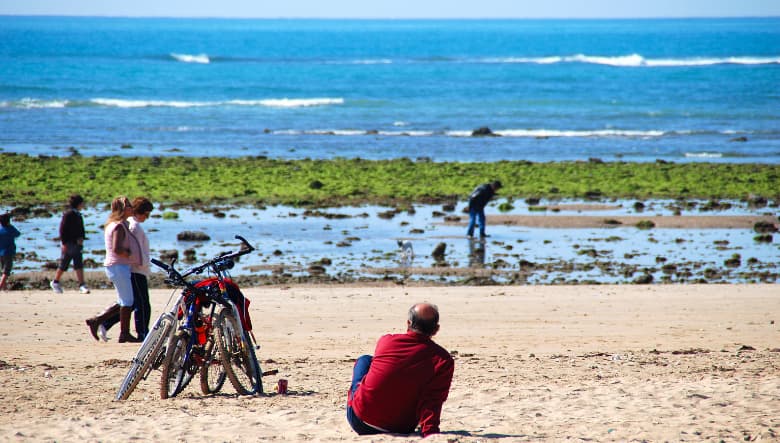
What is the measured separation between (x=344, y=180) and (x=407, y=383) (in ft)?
66.9

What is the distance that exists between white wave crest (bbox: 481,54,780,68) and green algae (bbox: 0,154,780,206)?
7514 cm

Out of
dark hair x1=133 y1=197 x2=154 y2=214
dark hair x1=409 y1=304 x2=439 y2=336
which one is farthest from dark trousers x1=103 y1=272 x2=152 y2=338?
dark hair x1=409 y1=304 x2=439 y2=336

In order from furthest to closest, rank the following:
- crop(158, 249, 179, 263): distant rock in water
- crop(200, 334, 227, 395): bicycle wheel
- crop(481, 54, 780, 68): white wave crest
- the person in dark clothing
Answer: crop(481, 54, 780, 68): white wave crest, the person in dark clothing, crop(158, 249, 179, 263): distant rock in water, crop(200, 334, 227, 395): bicycle wheel

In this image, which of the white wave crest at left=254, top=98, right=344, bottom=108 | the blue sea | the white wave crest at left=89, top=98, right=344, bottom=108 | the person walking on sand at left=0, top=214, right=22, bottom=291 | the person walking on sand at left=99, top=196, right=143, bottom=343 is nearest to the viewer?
the person walking on sand at left=99, top=196, right=143, bottom=343

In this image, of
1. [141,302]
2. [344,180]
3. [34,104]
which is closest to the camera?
[141,302]

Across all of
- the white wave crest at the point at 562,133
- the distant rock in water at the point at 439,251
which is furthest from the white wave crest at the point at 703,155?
the distant rock in water at the point at 439,251

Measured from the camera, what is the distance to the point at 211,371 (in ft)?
27.0

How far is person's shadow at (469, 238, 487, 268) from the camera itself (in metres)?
16.4

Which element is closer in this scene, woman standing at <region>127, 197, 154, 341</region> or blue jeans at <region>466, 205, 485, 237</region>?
woman standing at <region>127, 197, 154, 341</region>

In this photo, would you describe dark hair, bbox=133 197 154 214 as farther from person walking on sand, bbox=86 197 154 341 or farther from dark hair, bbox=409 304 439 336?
dark hair, bbox=409 304 439 336

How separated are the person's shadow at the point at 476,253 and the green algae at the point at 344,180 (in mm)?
5320

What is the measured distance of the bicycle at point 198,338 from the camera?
7758 millimetres

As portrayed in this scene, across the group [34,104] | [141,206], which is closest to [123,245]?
[141,206]

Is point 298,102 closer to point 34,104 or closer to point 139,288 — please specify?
point 34,104
